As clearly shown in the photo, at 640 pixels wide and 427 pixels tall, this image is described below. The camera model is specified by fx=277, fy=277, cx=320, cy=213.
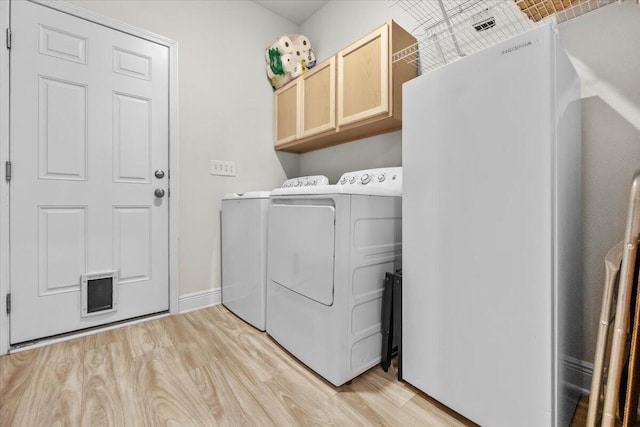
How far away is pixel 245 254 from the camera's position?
1.86m

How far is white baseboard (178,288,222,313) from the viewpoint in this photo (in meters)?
2.07

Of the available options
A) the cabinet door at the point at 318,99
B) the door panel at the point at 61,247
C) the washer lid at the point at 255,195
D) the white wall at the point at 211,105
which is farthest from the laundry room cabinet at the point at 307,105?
the door panel at the point at 61,247

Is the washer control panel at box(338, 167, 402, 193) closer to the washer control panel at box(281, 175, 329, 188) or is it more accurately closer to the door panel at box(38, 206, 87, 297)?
the washer control panel at box(281, 175, 329, 188)

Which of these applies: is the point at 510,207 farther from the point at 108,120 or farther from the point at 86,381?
the point at 108,120

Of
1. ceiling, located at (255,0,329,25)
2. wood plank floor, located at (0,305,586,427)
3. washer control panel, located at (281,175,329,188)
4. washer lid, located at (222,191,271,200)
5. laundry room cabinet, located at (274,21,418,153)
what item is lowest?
wood plank floor, located at (0,305,586,427)

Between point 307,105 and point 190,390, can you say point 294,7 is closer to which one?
point 307,105

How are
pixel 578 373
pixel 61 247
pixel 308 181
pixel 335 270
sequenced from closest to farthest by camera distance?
1. pixel 578 373
2. pixel 335 270
3. pixel 61 247
4. pixel 308 181

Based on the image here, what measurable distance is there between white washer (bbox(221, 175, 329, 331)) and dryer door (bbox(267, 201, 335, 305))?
0.13 metres

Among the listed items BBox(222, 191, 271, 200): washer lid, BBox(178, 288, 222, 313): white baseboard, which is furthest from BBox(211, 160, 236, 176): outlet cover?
BBox(178, 288, 222, 313): white baseboard

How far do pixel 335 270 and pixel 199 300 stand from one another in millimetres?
1447

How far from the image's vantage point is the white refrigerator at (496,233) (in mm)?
809

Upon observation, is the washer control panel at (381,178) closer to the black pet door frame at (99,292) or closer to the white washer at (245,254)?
the white washer at (245,254)

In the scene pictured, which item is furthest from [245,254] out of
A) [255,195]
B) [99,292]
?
[99,292]

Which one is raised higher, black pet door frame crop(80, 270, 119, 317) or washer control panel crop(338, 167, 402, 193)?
washer control panel crop(338, 167, 402, 193)
